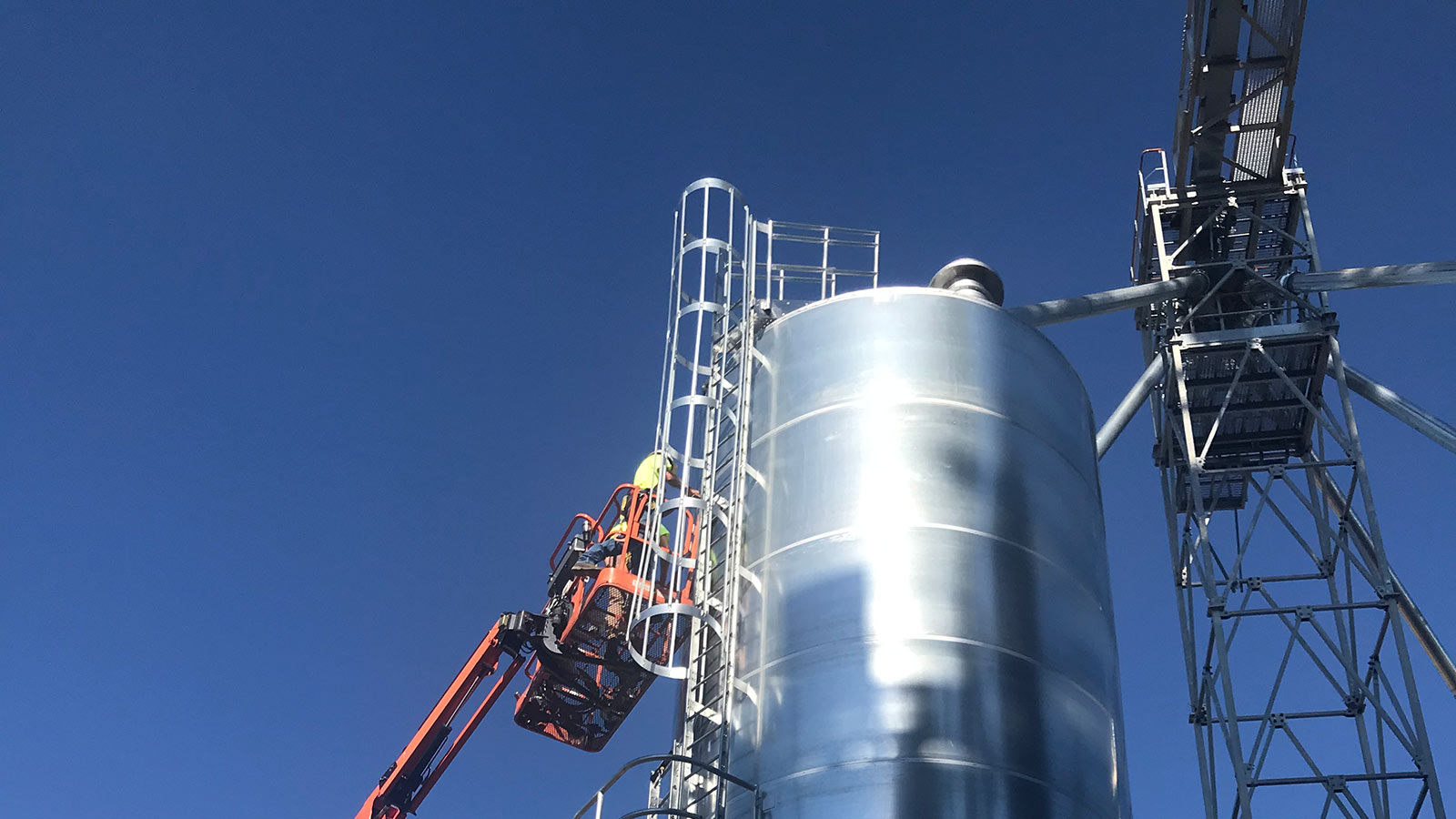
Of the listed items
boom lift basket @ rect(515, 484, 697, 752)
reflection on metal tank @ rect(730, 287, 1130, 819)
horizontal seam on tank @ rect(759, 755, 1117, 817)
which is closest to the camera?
horizontal seam on tank @ rect(759, 755, 1117, 817)

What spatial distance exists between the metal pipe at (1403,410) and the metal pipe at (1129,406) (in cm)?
353

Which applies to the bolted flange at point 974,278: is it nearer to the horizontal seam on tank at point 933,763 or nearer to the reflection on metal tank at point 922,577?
the reflection on metal tank at point 922,577

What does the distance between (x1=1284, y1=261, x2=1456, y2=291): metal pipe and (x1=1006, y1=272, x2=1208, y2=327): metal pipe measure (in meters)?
1.70

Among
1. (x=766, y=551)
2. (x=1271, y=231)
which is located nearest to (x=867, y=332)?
(x=766, y=551)

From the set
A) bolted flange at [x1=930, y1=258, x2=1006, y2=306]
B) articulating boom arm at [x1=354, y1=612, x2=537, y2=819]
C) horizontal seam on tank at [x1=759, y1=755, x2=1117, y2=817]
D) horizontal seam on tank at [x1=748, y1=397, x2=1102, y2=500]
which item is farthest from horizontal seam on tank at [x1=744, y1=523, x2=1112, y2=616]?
articulating boom arm at [x1=354, y1=612, x2=537, y2=819]

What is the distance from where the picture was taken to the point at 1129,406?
2327cm

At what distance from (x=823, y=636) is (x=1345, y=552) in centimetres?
1339

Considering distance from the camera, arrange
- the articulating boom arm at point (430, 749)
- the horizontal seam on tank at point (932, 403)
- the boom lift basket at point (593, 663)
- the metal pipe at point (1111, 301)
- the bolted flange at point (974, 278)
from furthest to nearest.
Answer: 1. the articulating boom arm at point (430, 749)
2. the boom lift basket at point (593, 663)
3. the metal pipe at point (1111, 301)
4. the bolted flange at point (974, 278)
5. the horizontal seam on tank at point (932, 403)

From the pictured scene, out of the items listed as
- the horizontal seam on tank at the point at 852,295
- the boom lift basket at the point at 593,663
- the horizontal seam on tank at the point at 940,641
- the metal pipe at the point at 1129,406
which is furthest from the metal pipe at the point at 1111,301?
the boom lift basket at the point at 593,663

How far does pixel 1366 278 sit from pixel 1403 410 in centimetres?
253

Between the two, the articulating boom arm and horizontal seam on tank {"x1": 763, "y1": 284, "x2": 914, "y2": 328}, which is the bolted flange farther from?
the articulating boom arm

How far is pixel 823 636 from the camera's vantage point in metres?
14.2

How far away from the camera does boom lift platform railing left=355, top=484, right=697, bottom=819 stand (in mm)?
30797

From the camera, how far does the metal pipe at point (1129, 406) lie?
22.2 m
